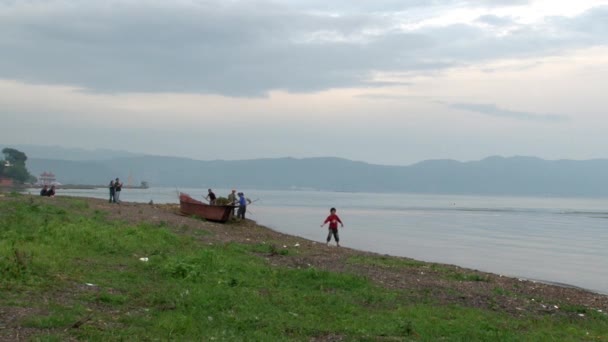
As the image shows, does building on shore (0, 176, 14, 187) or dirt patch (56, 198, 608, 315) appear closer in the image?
dirt patch (56, 198, 608, 315)

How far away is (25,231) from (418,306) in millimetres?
11501

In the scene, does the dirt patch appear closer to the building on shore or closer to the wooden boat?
the wooden boat

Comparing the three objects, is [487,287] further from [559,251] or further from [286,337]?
[559,251]

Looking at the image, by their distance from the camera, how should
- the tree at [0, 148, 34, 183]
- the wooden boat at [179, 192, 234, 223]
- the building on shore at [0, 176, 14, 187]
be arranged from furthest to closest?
the tree at [0, 148, 34, 183] → the building on shore at [0, 176, 14, 187] → the wooden boat at [179, 192, 234, 223]

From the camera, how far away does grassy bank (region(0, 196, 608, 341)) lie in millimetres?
9883

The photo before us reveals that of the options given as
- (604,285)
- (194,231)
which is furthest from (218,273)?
(604,285)

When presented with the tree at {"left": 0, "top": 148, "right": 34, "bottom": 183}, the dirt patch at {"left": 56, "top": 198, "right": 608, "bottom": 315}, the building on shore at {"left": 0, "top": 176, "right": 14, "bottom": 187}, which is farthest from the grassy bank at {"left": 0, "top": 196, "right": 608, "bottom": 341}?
the tree at {"left": 0, "top": 148, "right": 34, "bottom": 183}

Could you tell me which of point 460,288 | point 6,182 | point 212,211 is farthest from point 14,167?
point 460,288

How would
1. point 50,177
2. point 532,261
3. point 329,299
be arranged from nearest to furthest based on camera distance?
point 329,299
point 532,261
point 50,177

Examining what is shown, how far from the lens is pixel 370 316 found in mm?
11883

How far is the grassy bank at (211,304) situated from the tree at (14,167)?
145326 millimetres

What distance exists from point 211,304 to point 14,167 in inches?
6238

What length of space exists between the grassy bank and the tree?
145 m

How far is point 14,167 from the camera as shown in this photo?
156500 millimetres
